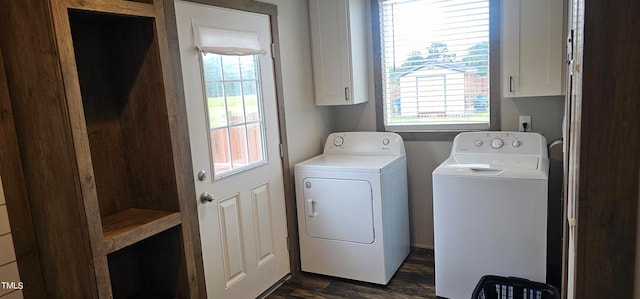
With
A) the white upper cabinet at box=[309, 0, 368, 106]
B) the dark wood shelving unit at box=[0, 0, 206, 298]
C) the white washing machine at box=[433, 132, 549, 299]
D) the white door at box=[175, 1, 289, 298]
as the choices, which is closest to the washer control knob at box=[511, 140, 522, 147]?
the white washing machine at box=[433, 132, 549, 299]

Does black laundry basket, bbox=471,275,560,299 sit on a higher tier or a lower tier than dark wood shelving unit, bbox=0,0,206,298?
lower

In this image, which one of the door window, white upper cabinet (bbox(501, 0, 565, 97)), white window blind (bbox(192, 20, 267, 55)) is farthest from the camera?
white upper cabinet (bbox(501, 0, 565, 97))

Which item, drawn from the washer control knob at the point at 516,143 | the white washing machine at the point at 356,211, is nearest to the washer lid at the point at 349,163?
→ the white washing machine at the point at 356,211

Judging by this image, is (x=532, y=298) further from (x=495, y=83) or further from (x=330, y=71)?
(x=330, y=71)

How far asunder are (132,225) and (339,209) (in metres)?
1.63

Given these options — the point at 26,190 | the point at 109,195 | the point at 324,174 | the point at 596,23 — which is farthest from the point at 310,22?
the point at 596,23

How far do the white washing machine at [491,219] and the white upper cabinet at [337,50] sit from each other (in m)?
0.94

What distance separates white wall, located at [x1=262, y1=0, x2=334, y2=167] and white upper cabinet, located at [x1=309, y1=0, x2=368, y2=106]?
73mm

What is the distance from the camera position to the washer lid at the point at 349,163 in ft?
9.38

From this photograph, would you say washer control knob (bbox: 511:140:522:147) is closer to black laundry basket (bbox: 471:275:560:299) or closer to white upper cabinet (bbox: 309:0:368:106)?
black laundry basket (bbox: 471:275:560:299)

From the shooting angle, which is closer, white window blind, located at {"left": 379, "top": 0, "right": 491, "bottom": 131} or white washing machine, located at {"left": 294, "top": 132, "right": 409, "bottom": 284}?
white washing machine, located at {"left": 294, "top": 132, "right": 409, "bottom": 284}

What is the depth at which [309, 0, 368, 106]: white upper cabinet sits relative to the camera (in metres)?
3.10

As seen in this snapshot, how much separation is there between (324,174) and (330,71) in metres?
0.78

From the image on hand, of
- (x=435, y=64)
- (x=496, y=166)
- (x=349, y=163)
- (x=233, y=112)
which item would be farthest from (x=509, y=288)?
(x=233, y=112)
